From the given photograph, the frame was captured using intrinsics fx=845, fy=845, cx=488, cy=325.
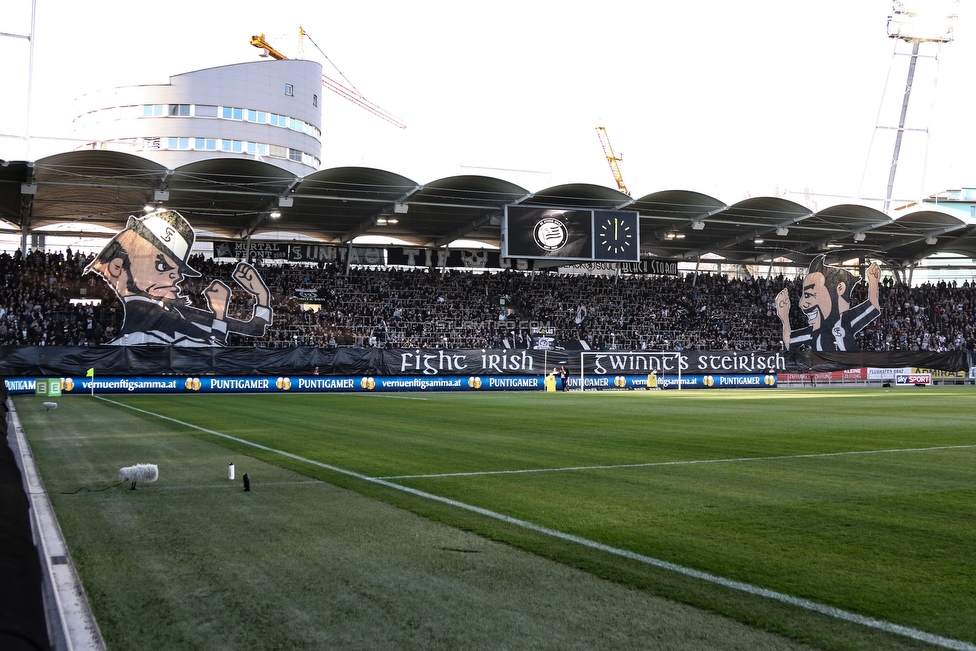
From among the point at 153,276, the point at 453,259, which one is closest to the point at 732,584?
the point at 153,276

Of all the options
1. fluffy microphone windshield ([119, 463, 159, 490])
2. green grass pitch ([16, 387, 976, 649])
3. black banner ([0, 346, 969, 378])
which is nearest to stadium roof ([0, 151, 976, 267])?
black banner ([0, 346, 969, 378])

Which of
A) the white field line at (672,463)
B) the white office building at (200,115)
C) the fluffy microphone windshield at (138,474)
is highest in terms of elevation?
the white office building at (200,115)

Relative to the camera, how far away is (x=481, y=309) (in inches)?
2079

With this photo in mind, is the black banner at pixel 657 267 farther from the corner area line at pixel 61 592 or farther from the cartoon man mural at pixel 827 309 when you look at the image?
the corner area line at pixel 61 592

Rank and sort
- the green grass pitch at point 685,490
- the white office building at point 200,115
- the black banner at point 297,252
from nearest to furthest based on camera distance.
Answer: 1. the green grass pitch at point 685,490
2. the black banner at point 297,252
3. the white office building at point 200,115

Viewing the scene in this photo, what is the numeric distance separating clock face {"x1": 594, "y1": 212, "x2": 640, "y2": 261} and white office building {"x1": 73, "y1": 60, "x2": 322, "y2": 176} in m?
45.7

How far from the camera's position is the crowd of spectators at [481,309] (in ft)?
144

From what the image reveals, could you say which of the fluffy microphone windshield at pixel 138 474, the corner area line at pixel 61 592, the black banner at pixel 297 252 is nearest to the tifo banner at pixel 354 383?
the black banner at pixel 297 252

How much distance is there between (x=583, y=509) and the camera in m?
8.02

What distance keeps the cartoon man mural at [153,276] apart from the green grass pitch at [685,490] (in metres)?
18.0

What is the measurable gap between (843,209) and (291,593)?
51728 mm

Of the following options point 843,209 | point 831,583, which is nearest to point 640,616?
point 831,583

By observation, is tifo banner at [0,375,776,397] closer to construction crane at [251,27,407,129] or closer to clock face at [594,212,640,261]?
clock face at [594,212,640,261]

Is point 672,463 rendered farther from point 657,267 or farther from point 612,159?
point 612,159
